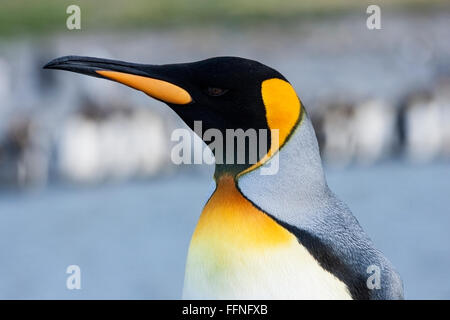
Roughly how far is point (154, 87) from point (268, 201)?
9.3 inches

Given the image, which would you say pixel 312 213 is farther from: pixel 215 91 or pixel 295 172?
pixel 215 91

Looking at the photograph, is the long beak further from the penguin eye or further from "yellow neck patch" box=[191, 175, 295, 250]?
"yellow neck patch" box=[191, 175, 295, 250]

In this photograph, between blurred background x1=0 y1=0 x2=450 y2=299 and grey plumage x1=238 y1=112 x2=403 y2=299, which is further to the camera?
blurred background x1=0 y1=0 x2=450 y2=299

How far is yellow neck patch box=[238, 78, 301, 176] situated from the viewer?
3.72ft

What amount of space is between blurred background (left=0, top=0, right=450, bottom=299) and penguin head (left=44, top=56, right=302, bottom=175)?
11.6 ft

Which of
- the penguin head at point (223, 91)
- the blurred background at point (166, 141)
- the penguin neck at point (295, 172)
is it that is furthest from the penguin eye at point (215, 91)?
the blurred background at point (166, 141)

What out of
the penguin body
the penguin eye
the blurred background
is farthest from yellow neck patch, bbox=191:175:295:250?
the blurred background

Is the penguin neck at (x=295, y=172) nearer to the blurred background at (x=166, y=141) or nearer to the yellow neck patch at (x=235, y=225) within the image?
the yellow neck patch at (x=235, y=225)

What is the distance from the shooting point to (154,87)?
3.72 ft

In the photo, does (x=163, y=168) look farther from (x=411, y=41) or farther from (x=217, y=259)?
(x=217, y=259)

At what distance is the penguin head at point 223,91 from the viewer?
3.70ft

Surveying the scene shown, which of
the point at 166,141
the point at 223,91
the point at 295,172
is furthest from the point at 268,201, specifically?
the point at 166,141

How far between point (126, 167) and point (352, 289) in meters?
6.52

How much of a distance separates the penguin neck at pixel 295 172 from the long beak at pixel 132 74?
0.51 ft
